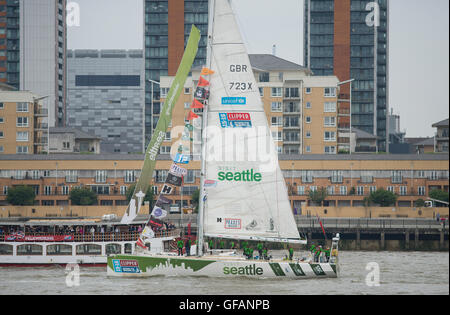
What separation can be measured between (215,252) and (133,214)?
5714 millimetres

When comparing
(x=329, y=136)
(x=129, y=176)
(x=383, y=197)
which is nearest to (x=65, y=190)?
(x=129, y=176)

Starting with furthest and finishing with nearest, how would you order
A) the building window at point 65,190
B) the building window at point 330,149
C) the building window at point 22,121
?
the building window at point 330,149
the building window at point 22,121
the building window at point 65,190

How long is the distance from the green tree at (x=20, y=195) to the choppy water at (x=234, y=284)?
44222 millimetres

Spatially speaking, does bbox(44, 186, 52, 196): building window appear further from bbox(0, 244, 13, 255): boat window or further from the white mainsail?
the white mainsail

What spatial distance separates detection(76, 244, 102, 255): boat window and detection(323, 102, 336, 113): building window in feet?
206

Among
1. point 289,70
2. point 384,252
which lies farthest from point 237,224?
point 289,70

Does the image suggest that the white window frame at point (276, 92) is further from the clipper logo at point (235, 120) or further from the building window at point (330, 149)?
the clipper logo at point (235, 120)

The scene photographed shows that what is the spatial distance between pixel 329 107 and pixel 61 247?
6419 centimetres

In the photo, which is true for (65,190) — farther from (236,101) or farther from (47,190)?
(236,101)

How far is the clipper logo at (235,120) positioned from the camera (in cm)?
4419

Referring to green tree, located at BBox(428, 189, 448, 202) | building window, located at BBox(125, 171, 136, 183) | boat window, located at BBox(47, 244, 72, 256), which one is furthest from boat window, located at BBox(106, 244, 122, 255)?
green tree, located at BBox(428, 189, 448, 202)

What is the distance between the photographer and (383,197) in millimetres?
94375

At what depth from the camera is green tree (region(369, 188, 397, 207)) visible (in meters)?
94.4

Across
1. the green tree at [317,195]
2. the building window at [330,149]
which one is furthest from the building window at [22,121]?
the green tree at [317,195]
